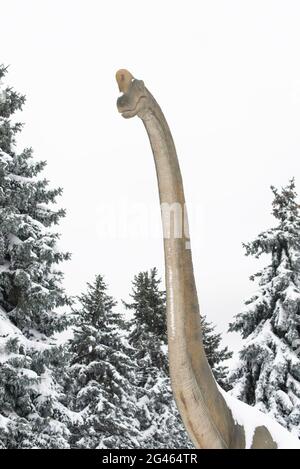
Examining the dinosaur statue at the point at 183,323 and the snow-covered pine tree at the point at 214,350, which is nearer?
the dinosaur statue at the point at 183,323

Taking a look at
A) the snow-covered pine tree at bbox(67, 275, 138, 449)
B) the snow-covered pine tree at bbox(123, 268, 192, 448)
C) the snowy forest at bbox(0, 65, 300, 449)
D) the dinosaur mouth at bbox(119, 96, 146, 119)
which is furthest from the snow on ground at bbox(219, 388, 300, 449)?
the snow-covered pine tree at bbox(123, 268, 192, 448)

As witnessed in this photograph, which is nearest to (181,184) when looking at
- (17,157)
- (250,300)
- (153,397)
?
(17,157)

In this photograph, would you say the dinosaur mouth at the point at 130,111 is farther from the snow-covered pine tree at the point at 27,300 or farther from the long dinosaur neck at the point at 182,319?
the snow-covered pine tree at the point at 27,300

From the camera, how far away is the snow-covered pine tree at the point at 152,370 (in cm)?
2475

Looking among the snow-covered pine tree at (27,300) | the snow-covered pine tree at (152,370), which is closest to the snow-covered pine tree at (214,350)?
the snow-covered pine tree at (152,370)

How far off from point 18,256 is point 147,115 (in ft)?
37.1

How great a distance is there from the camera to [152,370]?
26422 millimetres

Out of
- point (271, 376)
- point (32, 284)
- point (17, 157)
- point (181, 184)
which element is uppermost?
point (17, 157)

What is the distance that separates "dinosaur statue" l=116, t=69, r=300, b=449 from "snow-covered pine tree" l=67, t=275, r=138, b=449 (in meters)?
18.7

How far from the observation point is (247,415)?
2.01 m

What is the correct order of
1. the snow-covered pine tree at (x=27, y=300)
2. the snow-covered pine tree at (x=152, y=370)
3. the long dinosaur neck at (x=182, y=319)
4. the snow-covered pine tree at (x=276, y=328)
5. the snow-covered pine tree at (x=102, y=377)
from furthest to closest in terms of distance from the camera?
the snow-covered pine tree at (x=152, y=370), the snow-covered pine tree at (x=102, y=377), the snow-covered pine tree at (x=276, y=328), the snow-covered pine tree at (x=27, y=300), the long dinosaur neck at (x=182, y=319)

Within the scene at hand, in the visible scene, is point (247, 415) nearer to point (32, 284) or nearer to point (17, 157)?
point (32, 284)

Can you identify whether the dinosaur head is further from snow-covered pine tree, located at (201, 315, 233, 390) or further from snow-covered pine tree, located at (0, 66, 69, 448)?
snow-covered pine tree, located at (201, 315, 233, 390)

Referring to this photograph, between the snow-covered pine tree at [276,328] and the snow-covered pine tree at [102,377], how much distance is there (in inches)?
282
